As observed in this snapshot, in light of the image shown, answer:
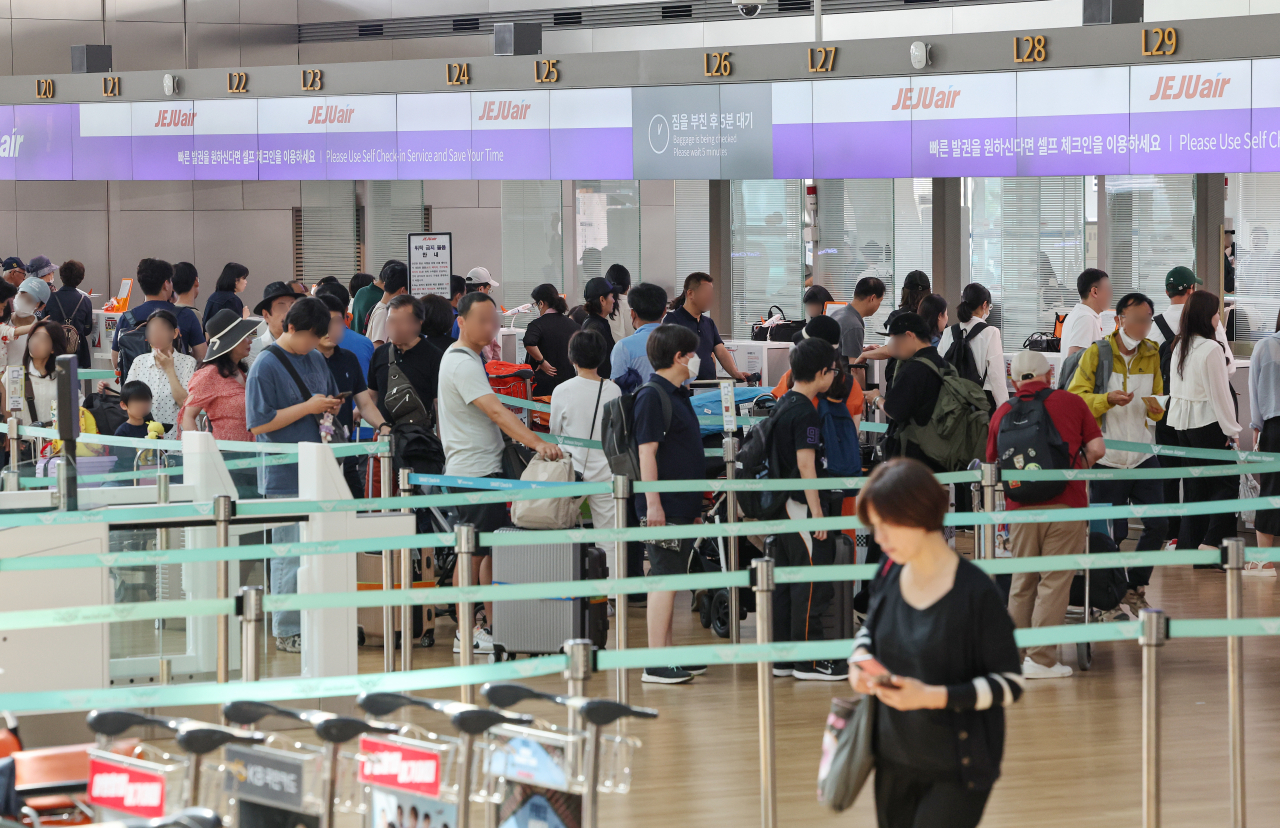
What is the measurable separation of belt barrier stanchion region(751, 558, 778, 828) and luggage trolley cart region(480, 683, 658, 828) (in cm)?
92

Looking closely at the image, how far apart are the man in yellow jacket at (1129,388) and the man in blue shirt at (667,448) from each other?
8.40 ft

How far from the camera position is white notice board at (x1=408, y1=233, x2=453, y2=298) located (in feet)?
35.6

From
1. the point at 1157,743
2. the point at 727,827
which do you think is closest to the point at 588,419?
the point at 727,827

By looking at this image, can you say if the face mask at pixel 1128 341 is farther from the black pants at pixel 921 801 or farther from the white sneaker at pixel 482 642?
the black pants at pixel 921 801

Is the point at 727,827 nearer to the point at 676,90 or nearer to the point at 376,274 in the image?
the point at 676,90

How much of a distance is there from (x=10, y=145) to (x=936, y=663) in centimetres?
1447

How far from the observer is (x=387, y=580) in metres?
6.11

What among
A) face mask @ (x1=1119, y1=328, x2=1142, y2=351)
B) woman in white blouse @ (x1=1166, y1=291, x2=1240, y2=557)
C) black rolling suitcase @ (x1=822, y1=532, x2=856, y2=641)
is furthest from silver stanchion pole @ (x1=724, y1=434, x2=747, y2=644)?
woman in white blouse @ (x1=1166, y1=291, x2=1240, y2=557)

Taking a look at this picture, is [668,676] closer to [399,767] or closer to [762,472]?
[762,472]

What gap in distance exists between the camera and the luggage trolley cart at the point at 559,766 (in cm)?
307

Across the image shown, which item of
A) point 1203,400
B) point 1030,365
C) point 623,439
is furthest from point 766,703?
point 1203,400

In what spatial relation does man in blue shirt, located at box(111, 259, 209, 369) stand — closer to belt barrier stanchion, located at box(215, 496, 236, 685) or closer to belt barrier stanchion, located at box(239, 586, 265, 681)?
belt barrier stanchion, located at box(215, 496, 236, 685)

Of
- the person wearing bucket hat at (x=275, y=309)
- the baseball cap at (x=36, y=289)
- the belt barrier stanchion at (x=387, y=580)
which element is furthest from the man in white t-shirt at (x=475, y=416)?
the baseball cap at (x=36, y=289)

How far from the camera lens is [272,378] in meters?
6.62
